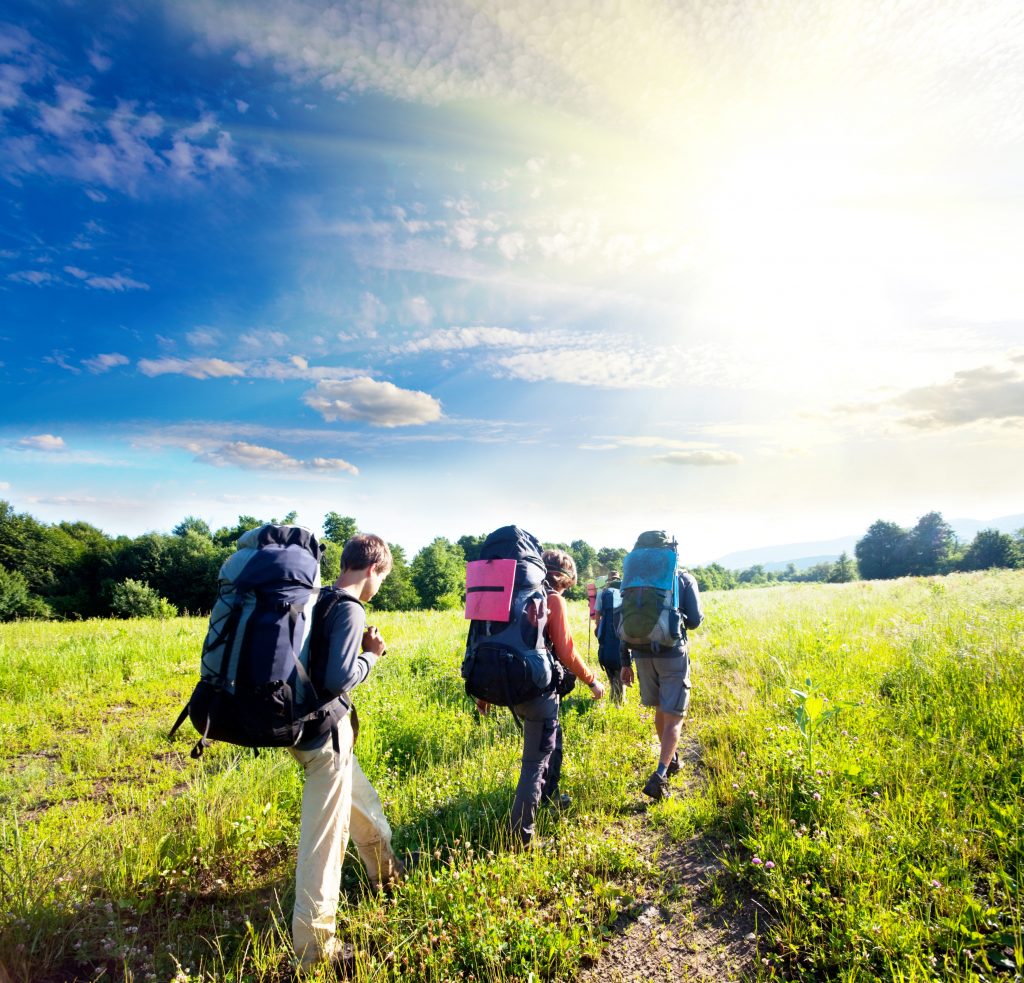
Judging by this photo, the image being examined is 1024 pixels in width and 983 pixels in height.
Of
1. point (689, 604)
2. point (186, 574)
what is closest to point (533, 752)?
point (689, 604)

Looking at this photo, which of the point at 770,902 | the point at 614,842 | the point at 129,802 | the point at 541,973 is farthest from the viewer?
the point at 129,802

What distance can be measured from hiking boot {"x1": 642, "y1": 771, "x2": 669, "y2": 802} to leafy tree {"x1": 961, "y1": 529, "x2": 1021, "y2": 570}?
93.7 m

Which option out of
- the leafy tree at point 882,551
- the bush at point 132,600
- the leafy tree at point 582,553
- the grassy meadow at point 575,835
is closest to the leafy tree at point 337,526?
the bush at point 132,600

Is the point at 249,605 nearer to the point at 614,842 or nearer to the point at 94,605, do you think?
the point at 614,842

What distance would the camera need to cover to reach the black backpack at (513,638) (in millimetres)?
4098

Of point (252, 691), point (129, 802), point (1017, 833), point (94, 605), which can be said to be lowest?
point (94, 605)

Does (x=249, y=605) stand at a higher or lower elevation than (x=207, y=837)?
higher

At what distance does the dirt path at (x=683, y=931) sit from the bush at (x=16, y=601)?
57.4m

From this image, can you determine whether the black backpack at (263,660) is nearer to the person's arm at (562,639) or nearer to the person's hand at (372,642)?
the person's hand at (372,642)

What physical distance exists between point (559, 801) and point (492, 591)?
228 centimetres

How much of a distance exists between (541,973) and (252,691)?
2.44 metres

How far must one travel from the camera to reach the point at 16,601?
147 feet

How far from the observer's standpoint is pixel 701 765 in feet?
18.9

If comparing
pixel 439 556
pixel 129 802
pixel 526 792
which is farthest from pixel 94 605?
pixel 526 792
